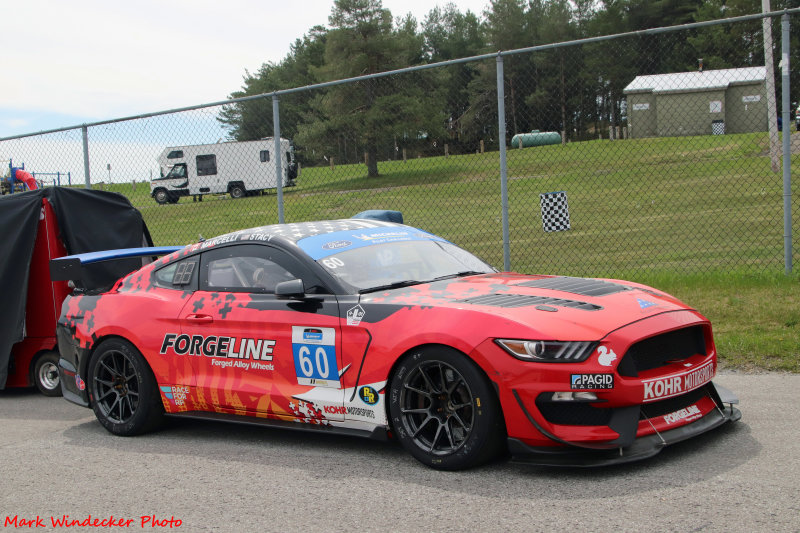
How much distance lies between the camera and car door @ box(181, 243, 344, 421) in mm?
5008

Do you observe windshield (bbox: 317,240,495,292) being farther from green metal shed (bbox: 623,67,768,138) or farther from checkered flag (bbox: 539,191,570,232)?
checkered flag (bbox: 539,191,570,232)

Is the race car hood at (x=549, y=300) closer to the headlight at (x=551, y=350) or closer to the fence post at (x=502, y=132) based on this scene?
the headlight at (x=551, y=350)

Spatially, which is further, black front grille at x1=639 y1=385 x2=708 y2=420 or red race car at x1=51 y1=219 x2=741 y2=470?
black front grille at x1=639 y1=385 x2=708 y2=420

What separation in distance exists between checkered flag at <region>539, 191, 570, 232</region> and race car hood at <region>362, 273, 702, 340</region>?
349 inches

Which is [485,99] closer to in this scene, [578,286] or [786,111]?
[786,111]

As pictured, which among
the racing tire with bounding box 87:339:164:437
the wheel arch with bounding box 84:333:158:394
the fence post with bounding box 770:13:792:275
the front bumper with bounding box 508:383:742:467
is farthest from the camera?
the fence post with bounding box 770:13:792:275

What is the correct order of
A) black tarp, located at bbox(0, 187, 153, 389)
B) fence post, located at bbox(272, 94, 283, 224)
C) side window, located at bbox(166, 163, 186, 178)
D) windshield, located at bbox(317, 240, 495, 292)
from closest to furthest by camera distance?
windshield, located at bbox(317, 240, 495, 292) < black tarp, located at bbox(0, 187, 153, 389) < fence post, located at bbox(272, 94, 283, 224) < side window, located at bbox(166, 163, 186, 178)

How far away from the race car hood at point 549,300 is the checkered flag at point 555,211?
29.1 feet

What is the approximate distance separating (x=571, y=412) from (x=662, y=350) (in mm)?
735

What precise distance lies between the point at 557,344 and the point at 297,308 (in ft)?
5.82

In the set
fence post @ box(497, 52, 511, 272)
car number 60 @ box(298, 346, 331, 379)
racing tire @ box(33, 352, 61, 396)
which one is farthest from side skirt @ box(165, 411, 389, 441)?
fence post @ box(497, 52, 511, 272)

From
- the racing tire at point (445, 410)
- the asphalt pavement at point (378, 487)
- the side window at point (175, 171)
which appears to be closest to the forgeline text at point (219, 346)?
the asphalt pavement at point (378, 487)

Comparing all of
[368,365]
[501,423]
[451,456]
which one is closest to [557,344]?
[501,423]

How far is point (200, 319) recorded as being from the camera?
18.4 feet
